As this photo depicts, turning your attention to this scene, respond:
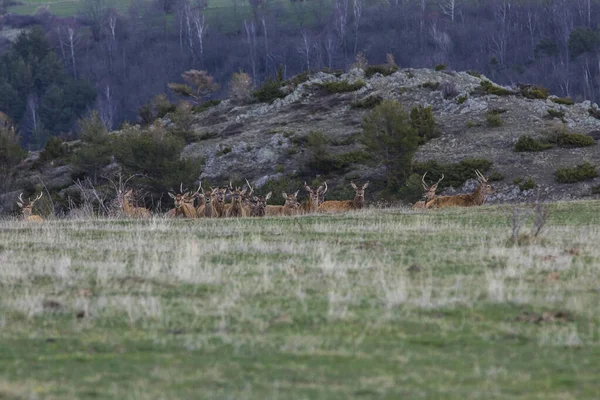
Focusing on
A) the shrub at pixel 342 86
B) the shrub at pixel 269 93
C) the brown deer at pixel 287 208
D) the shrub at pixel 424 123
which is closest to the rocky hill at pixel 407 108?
the shrub at pixel 342 86

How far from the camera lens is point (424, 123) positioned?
50969mm

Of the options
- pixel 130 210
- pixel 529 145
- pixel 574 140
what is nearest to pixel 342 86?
pixel 529 145

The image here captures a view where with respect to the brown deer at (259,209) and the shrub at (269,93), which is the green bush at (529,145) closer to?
the brown deer at (259,209)

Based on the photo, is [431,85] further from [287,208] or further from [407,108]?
[287,208]

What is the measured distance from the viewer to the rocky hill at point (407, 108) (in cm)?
4525

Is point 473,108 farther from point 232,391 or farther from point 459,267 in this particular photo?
point 232,391

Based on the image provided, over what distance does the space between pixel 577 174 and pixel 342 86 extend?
23.5m

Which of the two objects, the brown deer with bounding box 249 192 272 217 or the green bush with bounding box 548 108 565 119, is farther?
the green bush with bounding box 548 108 565 119

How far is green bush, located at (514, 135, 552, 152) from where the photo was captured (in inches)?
1831

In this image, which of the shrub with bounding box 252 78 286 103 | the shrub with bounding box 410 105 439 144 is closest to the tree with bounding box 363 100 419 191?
the shrub with bounding box 410 105 439 144

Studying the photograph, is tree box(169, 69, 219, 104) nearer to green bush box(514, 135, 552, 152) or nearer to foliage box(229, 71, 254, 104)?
foliage box(229, 71, 254, 104)

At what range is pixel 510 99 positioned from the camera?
54906 millimetres

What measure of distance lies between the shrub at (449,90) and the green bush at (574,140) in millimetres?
11004

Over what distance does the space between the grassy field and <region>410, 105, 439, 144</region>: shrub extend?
33.5 m
